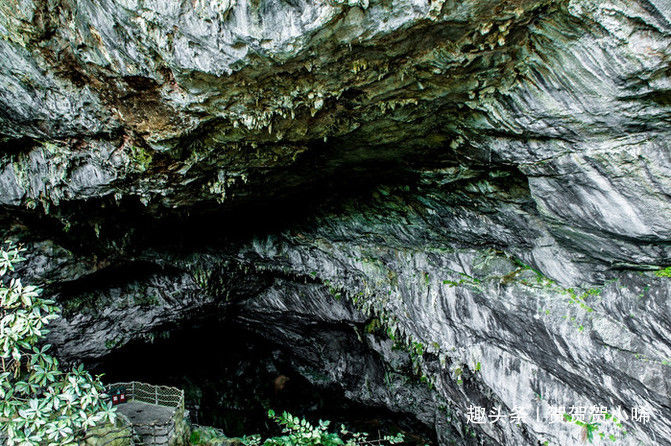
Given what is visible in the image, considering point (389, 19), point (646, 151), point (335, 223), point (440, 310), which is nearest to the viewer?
point (389, 19)

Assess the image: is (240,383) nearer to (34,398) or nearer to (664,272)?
(34,398)

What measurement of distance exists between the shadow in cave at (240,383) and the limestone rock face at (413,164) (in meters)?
3.61

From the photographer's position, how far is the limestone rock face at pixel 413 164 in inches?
126

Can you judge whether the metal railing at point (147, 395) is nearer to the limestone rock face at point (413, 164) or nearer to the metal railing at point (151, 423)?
the metal railing at point (151, 423)

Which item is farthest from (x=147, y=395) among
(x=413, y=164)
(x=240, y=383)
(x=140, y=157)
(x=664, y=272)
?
(x=664, y=272)

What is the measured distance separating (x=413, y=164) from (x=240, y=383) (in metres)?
11.6

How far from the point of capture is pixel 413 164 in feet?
18.8

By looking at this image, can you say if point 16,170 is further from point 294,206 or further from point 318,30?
point 318,30

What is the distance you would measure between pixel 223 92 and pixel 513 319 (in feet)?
17.2

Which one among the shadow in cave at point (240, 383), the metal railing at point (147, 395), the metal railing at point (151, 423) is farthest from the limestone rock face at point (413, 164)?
the shadow in cave at point (240, 383)

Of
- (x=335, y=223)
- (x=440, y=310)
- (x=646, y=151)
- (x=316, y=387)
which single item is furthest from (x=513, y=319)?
(x=316, y=387)

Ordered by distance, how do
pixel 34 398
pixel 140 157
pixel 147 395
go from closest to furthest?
1. pixel 34 398
2. pixel 140 157
3. pixel 147 395

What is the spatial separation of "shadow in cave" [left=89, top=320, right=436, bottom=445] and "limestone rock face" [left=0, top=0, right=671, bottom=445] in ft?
11.9

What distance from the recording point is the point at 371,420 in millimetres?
12773
